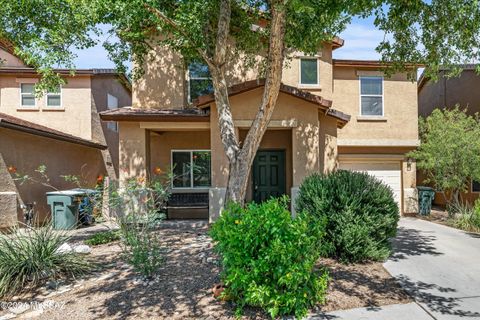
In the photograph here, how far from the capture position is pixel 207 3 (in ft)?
27.9

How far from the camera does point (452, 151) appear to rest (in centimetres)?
1255

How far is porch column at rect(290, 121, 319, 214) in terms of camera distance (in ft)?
36.1

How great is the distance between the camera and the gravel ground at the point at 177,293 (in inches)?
198

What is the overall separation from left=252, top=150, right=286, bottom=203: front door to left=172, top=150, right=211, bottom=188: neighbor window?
2052 mm

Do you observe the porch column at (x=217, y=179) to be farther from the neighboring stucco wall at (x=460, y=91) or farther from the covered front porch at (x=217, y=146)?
the neighboring stucco wall at (x=460, y=91)

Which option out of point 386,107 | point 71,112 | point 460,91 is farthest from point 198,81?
point 460,91

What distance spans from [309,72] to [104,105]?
36.2ft

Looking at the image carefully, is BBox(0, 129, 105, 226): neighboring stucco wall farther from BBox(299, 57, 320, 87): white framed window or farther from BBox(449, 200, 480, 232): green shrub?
BBox(449, 200, 480, 232): green shrub

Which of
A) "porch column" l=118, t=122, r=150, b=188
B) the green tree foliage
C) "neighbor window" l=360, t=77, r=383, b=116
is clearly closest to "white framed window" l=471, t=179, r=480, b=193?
the green tree foliage

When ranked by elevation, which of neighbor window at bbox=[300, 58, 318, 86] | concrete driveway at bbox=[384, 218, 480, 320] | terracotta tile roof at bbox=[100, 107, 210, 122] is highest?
neighbor window at bbox=[300, 58, 318, 86]

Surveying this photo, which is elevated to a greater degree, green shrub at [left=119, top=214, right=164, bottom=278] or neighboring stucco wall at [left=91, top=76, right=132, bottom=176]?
neighboring stucco wall at [left=91, top=76, right=132, bottom=176]

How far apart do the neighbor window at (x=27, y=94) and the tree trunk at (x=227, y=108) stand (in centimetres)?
1207

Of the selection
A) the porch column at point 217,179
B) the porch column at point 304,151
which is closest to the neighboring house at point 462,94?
the porch column at point 304,151

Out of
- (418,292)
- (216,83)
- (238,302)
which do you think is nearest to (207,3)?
(216,83)
